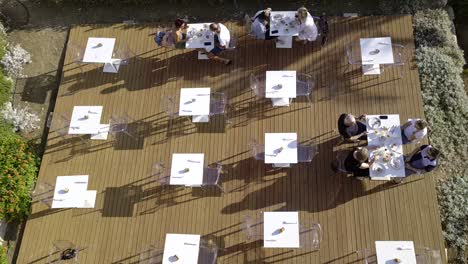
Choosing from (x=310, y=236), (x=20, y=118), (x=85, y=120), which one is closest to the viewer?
(x=310, y=236)

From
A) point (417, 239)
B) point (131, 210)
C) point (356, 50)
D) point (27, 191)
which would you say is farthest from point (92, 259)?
point (356, 50)

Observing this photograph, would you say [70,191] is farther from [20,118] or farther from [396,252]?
[396,252]

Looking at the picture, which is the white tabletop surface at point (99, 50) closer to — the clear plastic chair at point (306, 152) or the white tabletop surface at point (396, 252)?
the clear plastic chair at point (306, 152)

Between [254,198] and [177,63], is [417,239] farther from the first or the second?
[177,63]

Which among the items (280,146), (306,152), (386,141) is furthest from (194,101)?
(386,141)

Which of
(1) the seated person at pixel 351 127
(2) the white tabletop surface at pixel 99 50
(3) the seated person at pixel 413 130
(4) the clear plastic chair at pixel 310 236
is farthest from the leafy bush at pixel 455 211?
(2) the white tabletop surface at pixel 99 50
